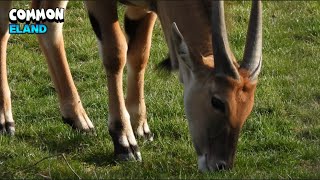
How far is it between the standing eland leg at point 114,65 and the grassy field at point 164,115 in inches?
5.6

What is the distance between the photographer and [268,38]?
431 inches

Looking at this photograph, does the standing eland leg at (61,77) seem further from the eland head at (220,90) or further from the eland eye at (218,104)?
the eland eye at (218,104)

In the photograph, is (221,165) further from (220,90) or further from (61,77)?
(61,77)

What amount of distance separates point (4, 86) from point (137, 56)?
1239mm

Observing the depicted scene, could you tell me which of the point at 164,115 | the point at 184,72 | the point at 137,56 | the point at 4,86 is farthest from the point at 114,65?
the point at 4,86

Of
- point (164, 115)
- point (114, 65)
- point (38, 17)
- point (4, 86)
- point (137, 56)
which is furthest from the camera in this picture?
point (164, 115)

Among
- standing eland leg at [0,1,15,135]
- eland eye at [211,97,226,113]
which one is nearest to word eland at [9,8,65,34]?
standing eland leg at [0,1,15,135]

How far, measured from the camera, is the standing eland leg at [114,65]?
24.2ft

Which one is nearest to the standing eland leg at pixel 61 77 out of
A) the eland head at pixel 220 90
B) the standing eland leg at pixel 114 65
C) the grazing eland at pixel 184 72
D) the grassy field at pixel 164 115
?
the grazing eland at pixel 184 72

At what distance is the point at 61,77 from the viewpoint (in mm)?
Result: 8227

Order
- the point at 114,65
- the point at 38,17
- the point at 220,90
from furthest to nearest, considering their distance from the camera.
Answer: the point at 38,17 → the point at 114,65 → the point at 220,90

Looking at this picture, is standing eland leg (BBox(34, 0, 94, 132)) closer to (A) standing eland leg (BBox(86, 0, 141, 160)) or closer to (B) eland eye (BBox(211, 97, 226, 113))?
(A) standing eland leg (BBox(86, 0, 141, 160))

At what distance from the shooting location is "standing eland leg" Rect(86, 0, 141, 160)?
24.2 ft

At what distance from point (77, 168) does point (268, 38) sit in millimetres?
4667
